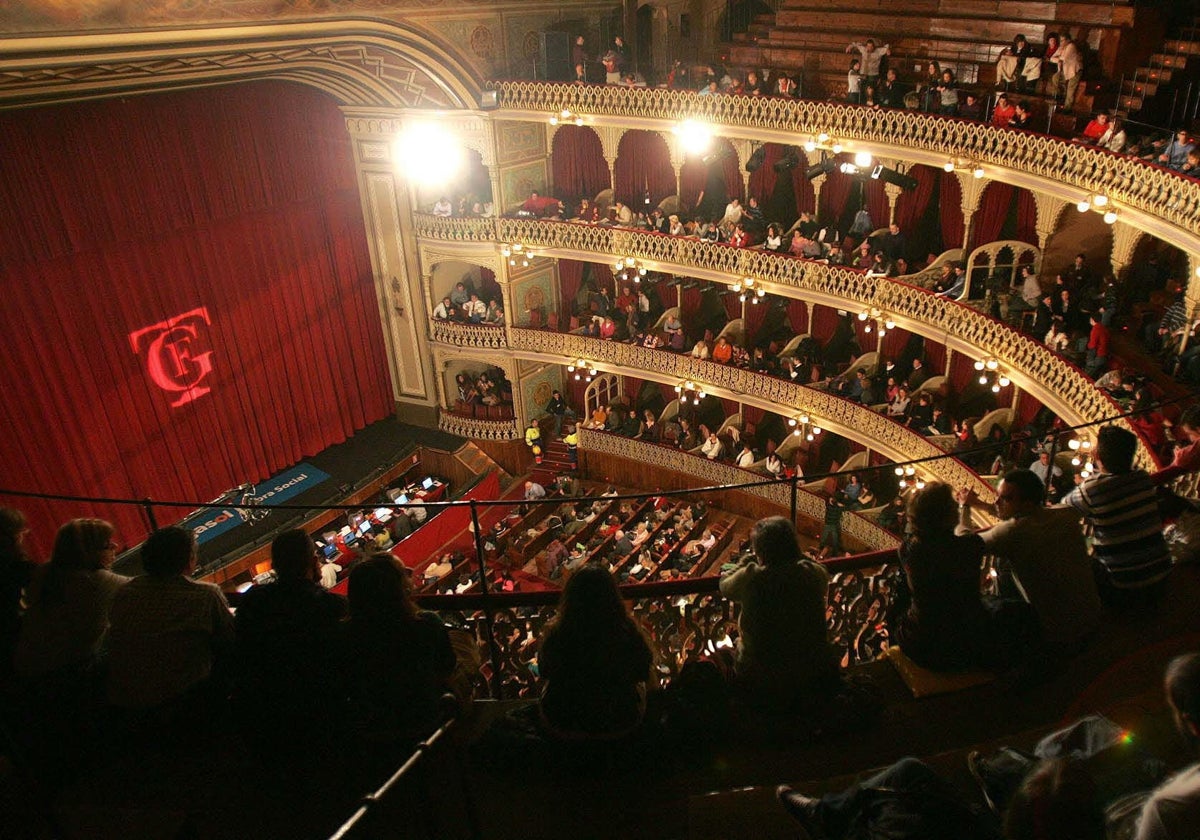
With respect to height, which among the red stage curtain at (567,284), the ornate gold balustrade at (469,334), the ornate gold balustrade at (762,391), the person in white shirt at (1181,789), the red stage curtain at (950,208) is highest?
the person in white shirt at (1181,789)

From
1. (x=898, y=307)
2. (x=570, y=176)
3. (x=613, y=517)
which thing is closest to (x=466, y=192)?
(x=570, y=176)

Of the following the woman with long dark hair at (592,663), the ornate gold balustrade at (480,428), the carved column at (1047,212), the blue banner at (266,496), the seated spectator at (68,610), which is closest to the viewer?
the woman with long dark hair at (592,663)

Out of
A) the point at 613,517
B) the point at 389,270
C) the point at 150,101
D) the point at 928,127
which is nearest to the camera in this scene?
the point at 928,127

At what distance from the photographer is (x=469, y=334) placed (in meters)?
19.8

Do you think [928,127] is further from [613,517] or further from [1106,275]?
[613,517]

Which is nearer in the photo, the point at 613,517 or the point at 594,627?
the point at 594,627

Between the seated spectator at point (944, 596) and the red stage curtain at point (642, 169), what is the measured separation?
1595cm

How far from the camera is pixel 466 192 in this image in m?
19.4

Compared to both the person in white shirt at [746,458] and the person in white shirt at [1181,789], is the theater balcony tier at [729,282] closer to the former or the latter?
the person in white shirt at [746,458]

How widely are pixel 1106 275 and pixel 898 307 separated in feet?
10.3

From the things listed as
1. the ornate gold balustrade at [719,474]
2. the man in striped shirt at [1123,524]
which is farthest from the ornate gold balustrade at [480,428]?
the man in striped shirt at [1123,524]

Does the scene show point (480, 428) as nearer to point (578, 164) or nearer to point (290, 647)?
point (578, 164)

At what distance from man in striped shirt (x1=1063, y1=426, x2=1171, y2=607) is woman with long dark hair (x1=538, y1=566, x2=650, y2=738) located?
2724 millimetres

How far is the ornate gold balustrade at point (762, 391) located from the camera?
14.7 meters
